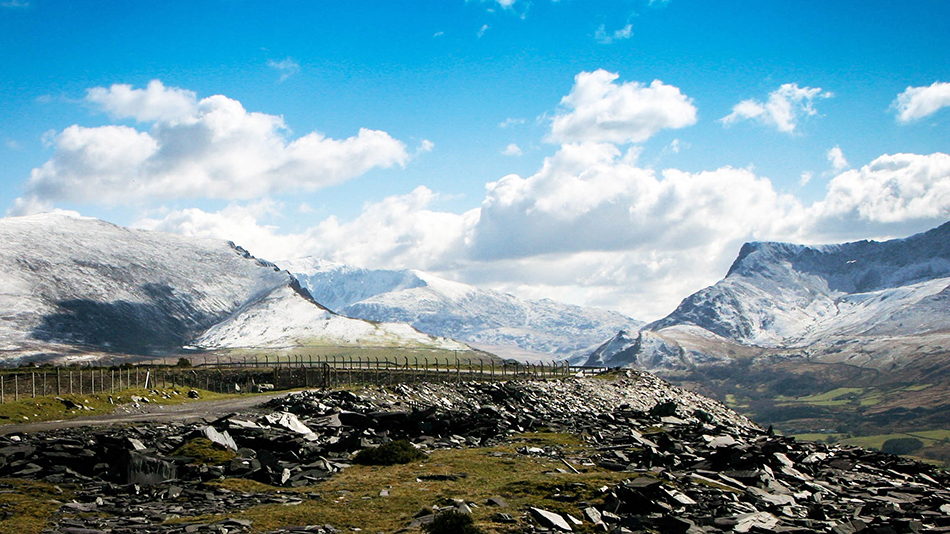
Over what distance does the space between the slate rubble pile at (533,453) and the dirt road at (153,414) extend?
17.4 ft

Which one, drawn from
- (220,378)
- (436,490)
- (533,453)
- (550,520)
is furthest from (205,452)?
(220,378)

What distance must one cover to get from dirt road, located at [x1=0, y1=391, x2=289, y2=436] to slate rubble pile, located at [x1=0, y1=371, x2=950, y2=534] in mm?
5294

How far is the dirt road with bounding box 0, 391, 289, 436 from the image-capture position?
4542cm

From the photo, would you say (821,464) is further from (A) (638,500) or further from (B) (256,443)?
(B) (256,443)

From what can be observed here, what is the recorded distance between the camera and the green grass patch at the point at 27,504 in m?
22.5

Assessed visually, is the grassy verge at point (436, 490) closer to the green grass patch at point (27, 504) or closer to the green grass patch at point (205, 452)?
the green grass patch at point (205, 452)

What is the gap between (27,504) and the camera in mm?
25156

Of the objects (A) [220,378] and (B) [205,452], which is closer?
(B) [205,452]

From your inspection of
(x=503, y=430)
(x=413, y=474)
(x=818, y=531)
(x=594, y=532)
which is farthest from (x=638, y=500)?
(x=503, y=430)

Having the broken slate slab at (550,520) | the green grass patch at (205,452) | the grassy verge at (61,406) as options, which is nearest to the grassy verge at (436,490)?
the broken slate slab at (550,520)

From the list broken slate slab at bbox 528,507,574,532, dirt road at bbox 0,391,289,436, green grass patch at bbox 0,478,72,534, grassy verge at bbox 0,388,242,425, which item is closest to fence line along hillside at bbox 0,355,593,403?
grassy verge at bbox 0,388,242,425

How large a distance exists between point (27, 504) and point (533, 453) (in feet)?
73.7

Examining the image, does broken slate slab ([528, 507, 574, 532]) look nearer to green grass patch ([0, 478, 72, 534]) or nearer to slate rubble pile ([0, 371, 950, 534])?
slate rubble pile ([0, 371, 950, 534])

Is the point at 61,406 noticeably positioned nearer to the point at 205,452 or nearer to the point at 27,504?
the point at 205,452
